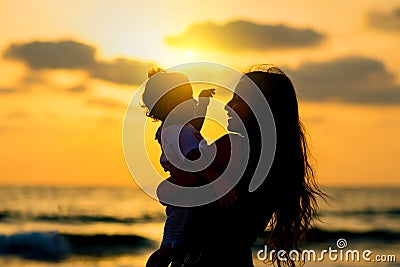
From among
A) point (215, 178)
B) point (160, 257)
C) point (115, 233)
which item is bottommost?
point (160, 257)

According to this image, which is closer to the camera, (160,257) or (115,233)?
(160,257)

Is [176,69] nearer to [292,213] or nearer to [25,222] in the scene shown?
[292,213]

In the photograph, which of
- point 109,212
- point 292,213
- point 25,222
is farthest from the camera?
point 109,212

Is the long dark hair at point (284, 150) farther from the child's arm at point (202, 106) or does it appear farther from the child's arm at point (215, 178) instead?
the child's arm at point (202, 106)

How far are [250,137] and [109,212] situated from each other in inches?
1016

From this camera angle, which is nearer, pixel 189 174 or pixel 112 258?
pixel 189 174

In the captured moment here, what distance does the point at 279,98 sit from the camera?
3.11 m

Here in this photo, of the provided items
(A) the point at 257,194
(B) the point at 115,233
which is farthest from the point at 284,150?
(B) the point at 115,233

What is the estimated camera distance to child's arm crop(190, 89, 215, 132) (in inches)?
146

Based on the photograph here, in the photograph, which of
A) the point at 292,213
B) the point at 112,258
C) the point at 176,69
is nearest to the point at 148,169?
the point at 176,69

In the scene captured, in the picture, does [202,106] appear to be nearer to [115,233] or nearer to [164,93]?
[164,93]

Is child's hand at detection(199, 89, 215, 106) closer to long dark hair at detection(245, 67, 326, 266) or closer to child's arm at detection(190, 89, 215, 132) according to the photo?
child's arm at detection(190, 89, 215, 132)

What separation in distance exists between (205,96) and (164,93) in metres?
0.21

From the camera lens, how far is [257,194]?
3039 millimetres
